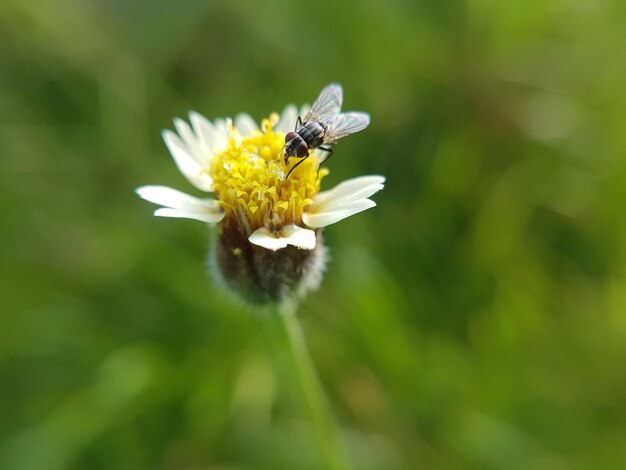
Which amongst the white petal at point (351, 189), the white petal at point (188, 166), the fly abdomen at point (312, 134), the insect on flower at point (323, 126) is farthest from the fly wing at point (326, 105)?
the white petal at point (188, 166)

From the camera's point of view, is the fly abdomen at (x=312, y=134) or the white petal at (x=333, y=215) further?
the fly abdomen at (x=312, y=134)

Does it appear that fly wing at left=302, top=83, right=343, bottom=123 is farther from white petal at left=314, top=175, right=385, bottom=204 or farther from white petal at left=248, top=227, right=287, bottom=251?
white petal at left=248, top=227, right=287, bottom=251

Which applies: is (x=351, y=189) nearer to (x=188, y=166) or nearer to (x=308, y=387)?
(x=188, y=166)

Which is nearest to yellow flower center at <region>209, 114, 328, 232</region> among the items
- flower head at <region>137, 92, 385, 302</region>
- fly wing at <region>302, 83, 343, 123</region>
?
flower head at <region>137, 92, 385, 302</region>

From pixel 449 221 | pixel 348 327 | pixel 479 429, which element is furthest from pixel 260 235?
pixel 449 221

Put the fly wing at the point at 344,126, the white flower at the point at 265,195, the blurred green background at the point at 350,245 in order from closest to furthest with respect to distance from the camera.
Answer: the white flower at the point at 265,195 < the fly wing at the point at 344,126 < the blurred green background at the point at 350,245

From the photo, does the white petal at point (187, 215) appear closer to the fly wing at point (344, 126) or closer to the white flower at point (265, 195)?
the white flower at point (265, 195)

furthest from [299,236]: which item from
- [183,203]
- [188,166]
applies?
[188,166]
